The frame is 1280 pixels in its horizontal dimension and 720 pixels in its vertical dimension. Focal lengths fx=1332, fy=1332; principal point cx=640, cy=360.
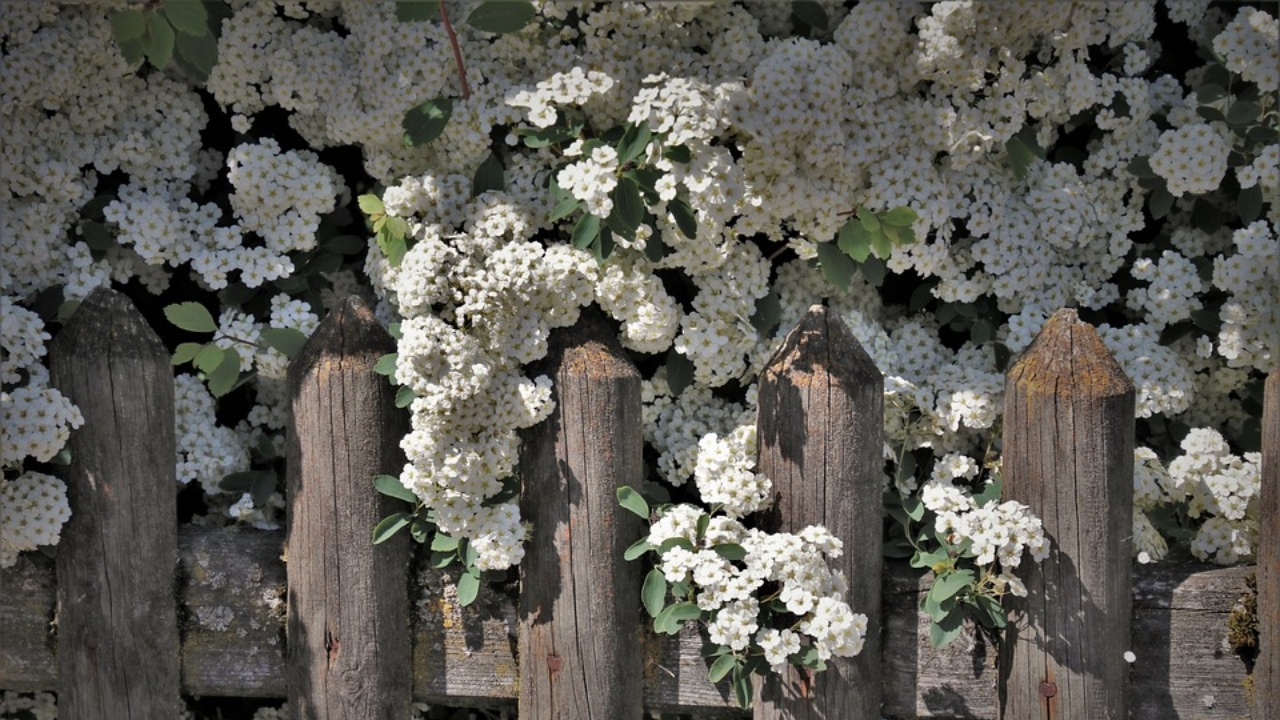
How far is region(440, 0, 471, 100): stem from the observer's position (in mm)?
2530

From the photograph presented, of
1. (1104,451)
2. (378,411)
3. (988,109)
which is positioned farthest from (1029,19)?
(378,411)

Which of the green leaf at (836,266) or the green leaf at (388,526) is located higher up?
the green leaf at (836,266)

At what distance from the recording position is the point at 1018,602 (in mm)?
2578

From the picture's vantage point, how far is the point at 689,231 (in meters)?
2.53

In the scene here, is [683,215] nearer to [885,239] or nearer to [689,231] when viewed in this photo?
[689,231]

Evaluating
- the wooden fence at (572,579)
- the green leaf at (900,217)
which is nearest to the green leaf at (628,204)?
the wooden fence at (572,579)

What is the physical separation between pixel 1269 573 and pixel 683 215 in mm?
1325

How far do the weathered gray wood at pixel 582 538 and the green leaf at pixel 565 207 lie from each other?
0.23m

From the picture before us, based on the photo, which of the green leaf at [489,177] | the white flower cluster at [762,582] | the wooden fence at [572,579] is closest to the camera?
the white flower cluster at [762,582]

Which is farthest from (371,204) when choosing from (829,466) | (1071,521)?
(1071,521)

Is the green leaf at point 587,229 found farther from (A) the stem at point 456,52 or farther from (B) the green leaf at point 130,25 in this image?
(B) the green leaf at point 130,25

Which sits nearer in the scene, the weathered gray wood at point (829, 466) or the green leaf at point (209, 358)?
the weathered gray wood at point (829, 466)

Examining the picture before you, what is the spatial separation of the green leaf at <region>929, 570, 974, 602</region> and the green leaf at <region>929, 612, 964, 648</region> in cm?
5

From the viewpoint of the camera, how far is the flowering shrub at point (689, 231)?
2525mm
